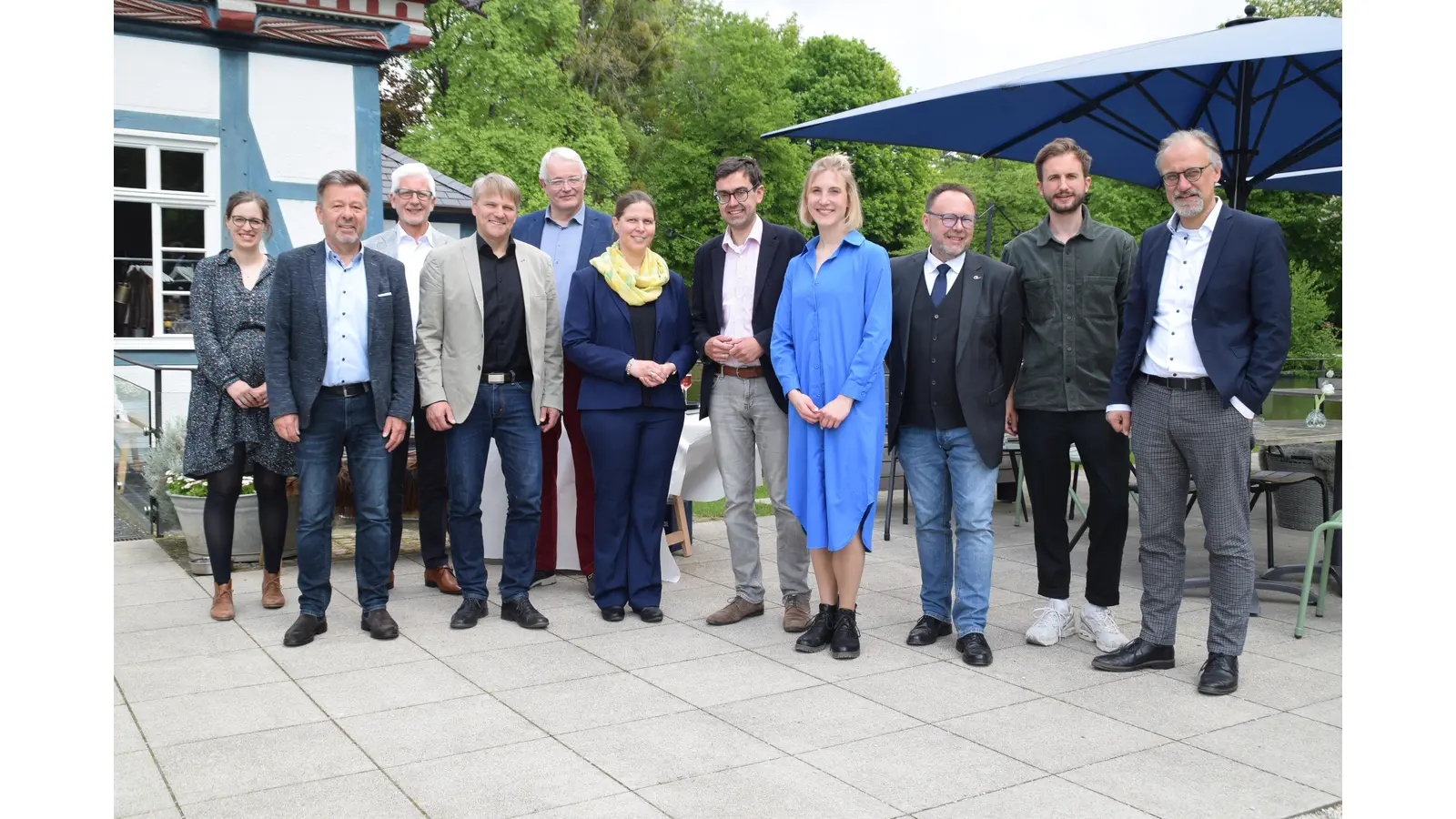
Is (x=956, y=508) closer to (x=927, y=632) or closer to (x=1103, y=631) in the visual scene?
(x=927, y=632)

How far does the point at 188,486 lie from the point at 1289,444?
5892mm

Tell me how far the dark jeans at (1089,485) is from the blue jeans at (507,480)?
86.5 inches

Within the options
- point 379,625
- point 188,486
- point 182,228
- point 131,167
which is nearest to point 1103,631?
point 379,625

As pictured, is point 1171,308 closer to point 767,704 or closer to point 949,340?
point 949,340

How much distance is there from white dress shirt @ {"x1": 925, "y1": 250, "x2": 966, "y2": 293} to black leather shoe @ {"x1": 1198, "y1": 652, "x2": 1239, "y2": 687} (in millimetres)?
1730

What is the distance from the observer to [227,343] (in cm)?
545

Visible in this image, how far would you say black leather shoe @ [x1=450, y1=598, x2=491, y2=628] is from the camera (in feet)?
17.5

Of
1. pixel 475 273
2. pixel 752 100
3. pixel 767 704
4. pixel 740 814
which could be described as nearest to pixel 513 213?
pixel 475 273

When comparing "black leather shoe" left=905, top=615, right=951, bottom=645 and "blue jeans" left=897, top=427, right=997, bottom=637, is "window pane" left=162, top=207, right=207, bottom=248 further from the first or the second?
"black leather shoe" left=905, top=615, right=951, bottom=645

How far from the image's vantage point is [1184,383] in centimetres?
435

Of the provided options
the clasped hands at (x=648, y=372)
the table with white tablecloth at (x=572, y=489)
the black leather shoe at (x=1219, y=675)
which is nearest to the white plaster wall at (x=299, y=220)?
the table with white tablecloth at (x=572, y=489)

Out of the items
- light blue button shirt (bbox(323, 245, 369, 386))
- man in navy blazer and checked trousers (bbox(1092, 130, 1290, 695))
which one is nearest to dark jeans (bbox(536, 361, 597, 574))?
light blue button shirt (bbox(323, 245, 369, 386))

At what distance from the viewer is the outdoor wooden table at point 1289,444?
5660 millimetres

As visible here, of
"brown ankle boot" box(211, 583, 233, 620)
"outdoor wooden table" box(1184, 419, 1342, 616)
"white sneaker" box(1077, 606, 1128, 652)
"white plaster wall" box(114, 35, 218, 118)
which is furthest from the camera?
"white plaster wall" box(114, 35, 218, 118)
